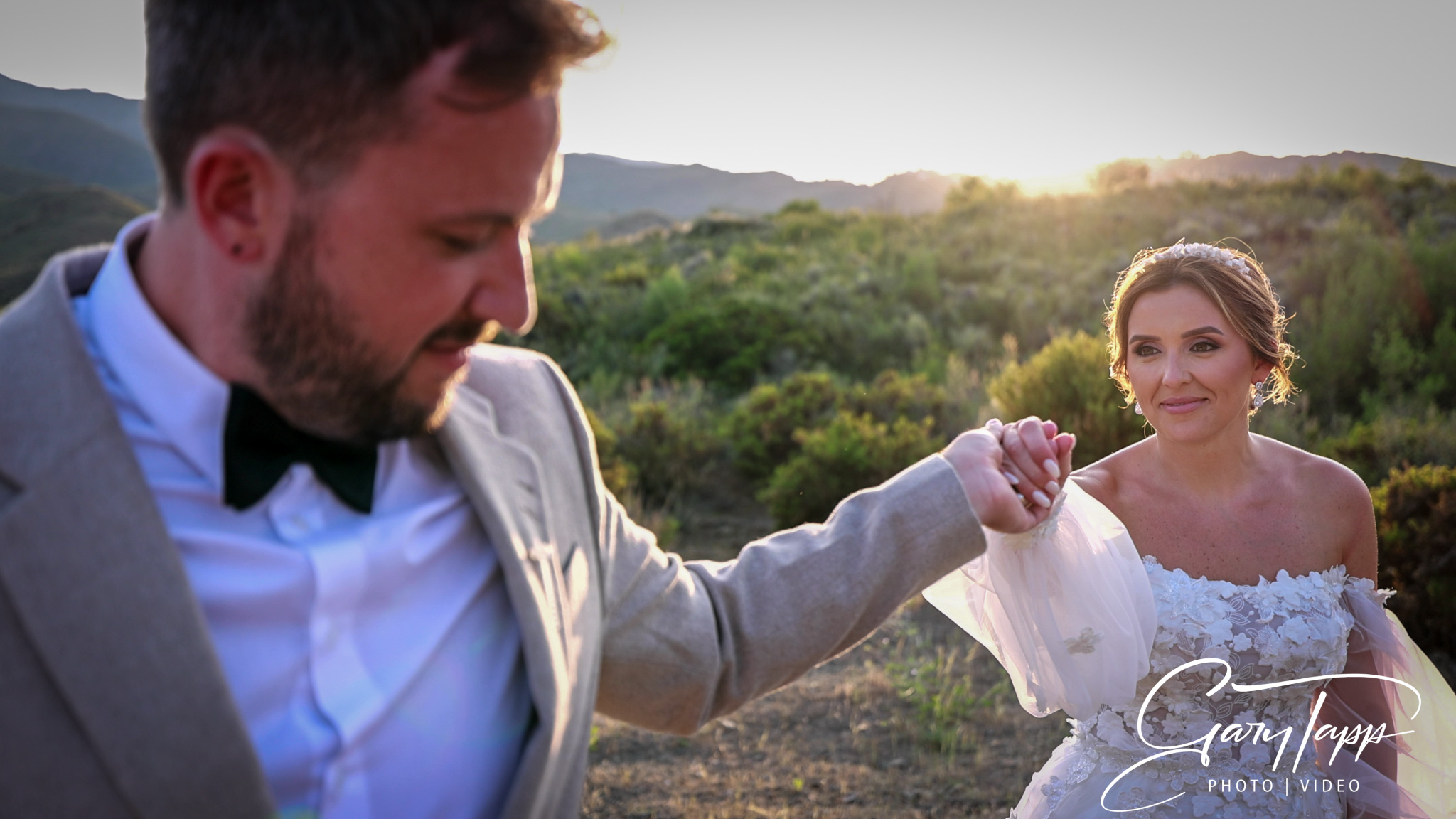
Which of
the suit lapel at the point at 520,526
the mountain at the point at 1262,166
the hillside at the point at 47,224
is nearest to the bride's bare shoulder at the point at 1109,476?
the suit lapel at the point at 520,526

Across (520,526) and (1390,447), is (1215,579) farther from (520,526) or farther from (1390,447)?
(1390,447)

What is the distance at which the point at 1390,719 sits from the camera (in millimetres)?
2867

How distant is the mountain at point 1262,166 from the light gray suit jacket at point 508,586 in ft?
67.6

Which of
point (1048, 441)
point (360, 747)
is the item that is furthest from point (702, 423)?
point (360, 747)

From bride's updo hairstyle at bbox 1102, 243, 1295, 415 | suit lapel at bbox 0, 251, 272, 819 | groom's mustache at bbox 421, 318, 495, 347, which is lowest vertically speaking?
suit lapel at bbox 0, 251, 272, 819

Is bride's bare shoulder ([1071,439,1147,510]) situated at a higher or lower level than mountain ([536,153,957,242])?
higher

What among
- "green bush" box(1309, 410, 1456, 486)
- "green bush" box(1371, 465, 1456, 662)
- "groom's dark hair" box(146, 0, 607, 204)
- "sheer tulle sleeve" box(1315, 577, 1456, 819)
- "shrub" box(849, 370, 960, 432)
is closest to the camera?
"groom's dark hair" box(146, 0, 607, 204)

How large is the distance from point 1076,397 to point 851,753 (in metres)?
4.34

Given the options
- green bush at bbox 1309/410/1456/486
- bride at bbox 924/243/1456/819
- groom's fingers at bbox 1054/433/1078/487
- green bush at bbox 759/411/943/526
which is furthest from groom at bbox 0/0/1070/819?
green bush at bbox 1309/410/1456/486

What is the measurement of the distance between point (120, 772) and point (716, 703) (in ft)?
3.47

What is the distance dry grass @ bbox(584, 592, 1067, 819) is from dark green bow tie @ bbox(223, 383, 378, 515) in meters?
2.95

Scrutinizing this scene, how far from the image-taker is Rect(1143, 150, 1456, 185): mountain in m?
19.8

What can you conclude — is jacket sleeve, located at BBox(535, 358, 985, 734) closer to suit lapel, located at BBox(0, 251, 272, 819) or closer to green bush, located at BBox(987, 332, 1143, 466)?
suit lapel, located at BBox(0, 251, 272, 819)

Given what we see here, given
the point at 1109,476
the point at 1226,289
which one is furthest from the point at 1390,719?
the point at 1226,289
